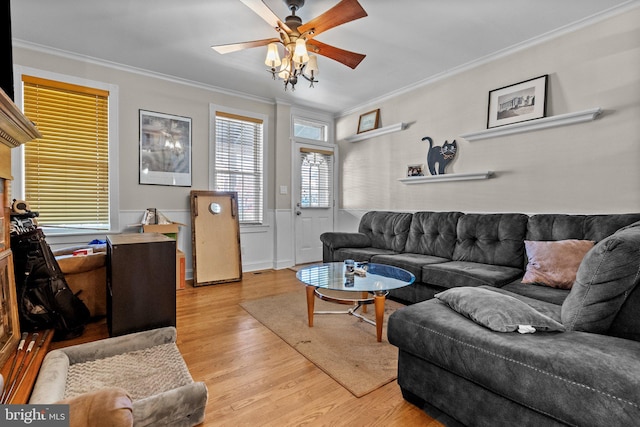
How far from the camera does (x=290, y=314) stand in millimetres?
2729

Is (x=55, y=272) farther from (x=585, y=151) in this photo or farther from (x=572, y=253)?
(x=585, y=151)

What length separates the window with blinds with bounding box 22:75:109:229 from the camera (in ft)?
10.2

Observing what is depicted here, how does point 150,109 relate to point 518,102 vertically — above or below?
above

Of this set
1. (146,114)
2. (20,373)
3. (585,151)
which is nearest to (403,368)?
(20,373)

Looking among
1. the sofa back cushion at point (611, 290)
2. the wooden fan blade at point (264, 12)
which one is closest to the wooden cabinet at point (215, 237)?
the wooden fan blade at point (264, 12)

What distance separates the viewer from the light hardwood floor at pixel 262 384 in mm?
1446

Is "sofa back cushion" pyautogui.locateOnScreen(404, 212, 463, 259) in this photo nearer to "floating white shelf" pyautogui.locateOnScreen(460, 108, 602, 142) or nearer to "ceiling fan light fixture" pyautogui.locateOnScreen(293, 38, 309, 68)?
"floating white shelf" pyautogui.locateOnScreen(460, 108, 602, 142)

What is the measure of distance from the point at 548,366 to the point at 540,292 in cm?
124

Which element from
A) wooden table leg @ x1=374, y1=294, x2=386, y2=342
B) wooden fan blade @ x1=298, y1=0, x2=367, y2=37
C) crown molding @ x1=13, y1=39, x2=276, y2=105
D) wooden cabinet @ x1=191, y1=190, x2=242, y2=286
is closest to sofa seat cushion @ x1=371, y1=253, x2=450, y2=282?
wooden table leg @ x1=374, y1=294, x2=386, y2=342

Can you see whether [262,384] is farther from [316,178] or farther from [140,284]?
[316,178]

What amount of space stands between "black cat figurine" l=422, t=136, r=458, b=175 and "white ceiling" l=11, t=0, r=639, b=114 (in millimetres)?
861

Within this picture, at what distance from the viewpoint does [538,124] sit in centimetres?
286

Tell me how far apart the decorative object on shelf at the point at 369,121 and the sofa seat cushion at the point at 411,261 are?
2.16 meters

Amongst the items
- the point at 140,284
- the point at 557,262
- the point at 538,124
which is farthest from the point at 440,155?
the point at 140,284
